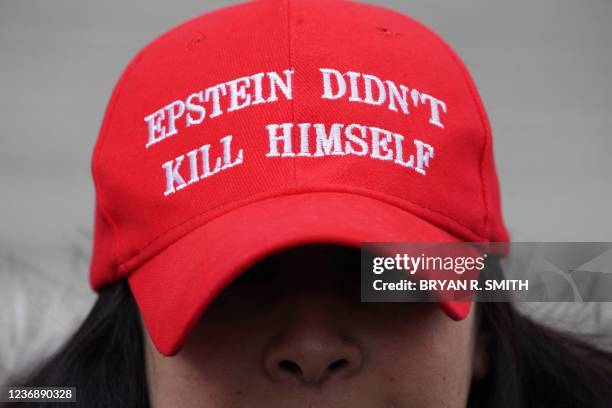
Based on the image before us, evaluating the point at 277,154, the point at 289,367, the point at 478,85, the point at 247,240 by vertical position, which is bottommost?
the point at 289,367

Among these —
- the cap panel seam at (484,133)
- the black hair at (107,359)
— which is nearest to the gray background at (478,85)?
the black hair at (107,359)

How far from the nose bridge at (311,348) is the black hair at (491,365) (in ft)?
0.90

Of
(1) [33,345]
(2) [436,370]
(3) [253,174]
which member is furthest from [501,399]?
(1) [33,345]

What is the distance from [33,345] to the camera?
63.1 inches

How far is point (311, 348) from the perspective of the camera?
904mm

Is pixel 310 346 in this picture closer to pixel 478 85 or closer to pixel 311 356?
pixel 311 356

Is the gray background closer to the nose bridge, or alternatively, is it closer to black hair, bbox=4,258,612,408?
black hair, bbox=4,258,612,408

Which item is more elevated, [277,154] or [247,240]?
[277,154]

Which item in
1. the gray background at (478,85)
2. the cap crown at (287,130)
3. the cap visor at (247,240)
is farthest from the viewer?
the gray background at (478,85)

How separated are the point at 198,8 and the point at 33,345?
1.32 metres

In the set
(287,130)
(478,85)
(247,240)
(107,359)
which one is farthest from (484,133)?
(478,85)

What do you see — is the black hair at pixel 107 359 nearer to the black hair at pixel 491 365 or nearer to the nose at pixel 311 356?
Result: the black hair at pixel 491 365

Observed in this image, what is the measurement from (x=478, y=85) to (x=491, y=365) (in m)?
1.57

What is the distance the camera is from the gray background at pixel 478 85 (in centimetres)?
248
